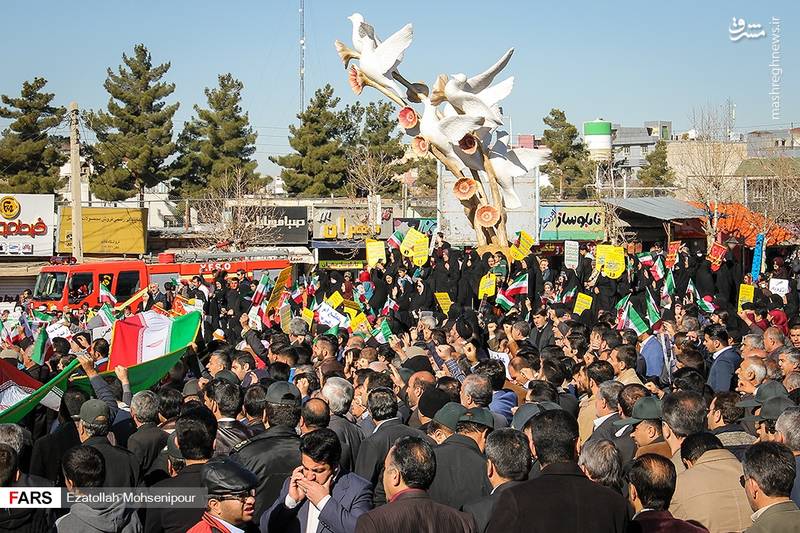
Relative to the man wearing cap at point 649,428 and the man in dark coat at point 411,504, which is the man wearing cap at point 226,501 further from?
the man wearing cap at point 649,428

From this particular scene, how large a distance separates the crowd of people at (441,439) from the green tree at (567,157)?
5078 centimetres

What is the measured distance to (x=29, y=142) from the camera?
52.7 meters

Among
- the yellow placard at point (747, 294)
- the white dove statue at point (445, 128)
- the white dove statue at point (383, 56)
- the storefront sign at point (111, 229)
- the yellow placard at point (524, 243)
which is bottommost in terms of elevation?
the yellow placard at point (747, 294)

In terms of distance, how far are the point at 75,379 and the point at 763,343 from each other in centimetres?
678

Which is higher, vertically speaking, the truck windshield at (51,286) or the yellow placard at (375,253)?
the yellow placard at (375,253)

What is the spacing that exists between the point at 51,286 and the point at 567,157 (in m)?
44.1

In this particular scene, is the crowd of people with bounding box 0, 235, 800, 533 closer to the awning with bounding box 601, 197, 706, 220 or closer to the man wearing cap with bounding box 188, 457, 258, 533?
the man wearing cap with bounding box 188, 457, 258, 533

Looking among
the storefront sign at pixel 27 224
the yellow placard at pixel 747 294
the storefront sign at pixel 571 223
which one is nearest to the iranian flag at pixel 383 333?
the yellow placard at pixel 747 294

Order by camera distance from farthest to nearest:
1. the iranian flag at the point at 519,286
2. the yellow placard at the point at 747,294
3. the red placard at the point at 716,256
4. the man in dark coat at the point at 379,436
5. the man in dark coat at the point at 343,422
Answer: the red placard at the point at 716,256
the iranian flag at the point at 519,286
the yellow placard at the point at 747,294
the man in dark coat at the point at 343,422
the man in dark coat at the point at 379,436

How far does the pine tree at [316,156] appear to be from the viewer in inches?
2258

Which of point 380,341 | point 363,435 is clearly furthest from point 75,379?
point 380,341

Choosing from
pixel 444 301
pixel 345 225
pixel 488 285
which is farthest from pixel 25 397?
pixel 345 225

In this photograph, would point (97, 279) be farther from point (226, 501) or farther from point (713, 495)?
point (713, 495)

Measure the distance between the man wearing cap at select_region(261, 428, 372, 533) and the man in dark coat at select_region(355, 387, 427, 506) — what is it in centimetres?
85
